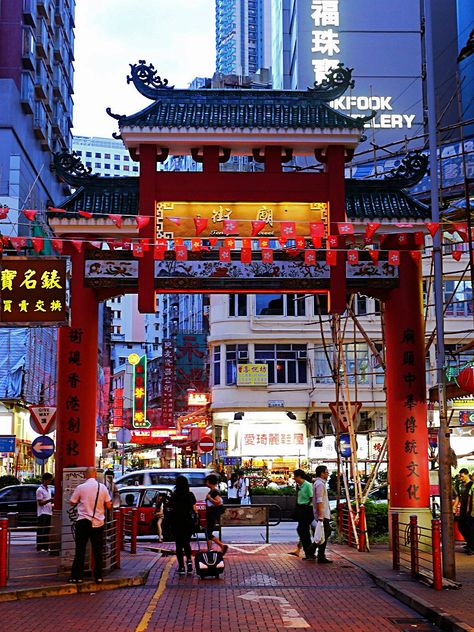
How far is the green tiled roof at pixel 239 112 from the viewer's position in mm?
21141

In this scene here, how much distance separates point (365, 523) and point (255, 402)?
85.3 ft

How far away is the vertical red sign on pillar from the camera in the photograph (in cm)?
5888

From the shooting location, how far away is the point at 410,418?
20703 millimetres

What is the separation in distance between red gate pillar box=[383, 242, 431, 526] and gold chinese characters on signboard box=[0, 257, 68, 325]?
7755 mm

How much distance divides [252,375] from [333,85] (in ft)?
82.4

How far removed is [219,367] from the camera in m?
47.6

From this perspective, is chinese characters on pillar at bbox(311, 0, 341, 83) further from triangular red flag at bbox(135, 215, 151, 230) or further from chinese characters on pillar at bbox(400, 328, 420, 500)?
triangular red flag at bbox(135, 215, 151, 230)

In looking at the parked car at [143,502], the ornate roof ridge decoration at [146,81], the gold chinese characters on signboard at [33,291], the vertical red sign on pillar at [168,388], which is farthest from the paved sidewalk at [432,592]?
the vertical red sign on pillar at [168,388]

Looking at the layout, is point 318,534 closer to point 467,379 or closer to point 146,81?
point 467,379

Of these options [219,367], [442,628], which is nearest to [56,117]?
[219,367]

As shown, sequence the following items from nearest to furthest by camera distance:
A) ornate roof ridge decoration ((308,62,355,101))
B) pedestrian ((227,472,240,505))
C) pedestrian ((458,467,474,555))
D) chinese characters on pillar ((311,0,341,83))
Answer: pedestrian ((458,467,474,555))
ornate roof ridge decoration ((308,62,355,101))
pedestrian ((227,472,240,505))
chinese characters on pillar ((311,0,341,83))

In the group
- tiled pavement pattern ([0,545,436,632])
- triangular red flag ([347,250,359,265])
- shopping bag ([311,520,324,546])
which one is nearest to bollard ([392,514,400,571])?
tiled pavement pattern ([0,545,436,632])

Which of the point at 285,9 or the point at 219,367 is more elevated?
the point at 285,9

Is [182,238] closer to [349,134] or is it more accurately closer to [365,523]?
[349,134]
